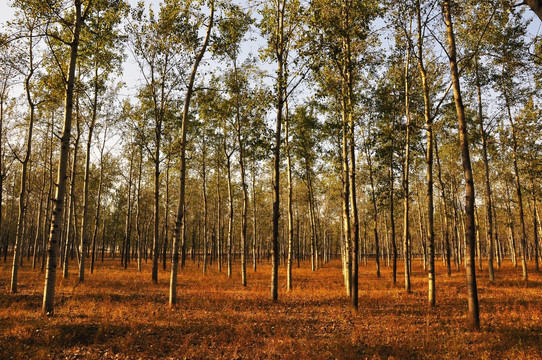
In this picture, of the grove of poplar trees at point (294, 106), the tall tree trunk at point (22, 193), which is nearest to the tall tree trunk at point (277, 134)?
the grove of poplar trees at point (294, 106)

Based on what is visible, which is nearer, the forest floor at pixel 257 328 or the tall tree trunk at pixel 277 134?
the forest floor at pixel 257 328

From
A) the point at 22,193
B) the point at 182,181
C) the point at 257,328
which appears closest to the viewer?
the point at 257,328

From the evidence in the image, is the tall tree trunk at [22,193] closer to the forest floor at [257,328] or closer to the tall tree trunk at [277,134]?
the forest floor at [257,328]

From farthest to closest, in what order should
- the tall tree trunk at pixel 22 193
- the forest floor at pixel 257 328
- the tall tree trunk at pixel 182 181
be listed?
the tall tree trunk at pixel 22 193, the tall tree trunk at pixel 182 181, the forest floor at pixel 257 328

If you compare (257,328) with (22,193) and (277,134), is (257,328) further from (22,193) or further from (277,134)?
(22,193)

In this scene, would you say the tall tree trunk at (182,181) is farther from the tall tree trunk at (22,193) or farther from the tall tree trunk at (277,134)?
the tall tree trunk at (22,193)

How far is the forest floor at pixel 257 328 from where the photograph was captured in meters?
7.52

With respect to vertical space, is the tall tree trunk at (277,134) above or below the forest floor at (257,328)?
above

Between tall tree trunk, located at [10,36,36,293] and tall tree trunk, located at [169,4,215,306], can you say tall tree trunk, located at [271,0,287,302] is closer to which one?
tall tree trunk, located at [169,4,215,306]

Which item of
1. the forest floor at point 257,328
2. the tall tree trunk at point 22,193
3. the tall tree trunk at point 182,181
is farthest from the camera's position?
the tall tree trunk at point 22,193

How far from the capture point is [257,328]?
9.55 meters

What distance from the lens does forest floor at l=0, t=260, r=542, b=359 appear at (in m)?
7.52

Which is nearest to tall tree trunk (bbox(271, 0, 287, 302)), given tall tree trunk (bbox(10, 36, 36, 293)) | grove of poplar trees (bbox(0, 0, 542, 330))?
grove of poplar trees (bbox(0, 0, 542, 330))

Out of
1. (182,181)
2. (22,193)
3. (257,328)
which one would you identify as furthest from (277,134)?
(22,193)
